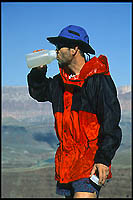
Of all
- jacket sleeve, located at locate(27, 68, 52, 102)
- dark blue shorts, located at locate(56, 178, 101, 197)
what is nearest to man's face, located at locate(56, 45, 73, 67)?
jacket sleeve, located at locate(27, 68, 52, 102)

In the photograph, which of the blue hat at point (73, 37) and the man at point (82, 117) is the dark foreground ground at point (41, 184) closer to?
the man at point (82, 117)

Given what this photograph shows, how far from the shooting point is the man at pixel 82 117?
3648 mm

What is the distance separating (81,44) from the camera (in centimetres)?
385

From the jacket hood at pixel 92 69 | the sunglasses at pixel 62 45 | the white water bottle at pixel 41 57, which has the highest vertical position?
the sunglasses at pixel 62 45

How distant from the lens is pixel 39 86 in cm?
412

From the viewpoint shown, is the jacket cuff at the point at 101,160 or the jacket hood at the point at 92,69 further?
the jacket hood at the point at 92,69

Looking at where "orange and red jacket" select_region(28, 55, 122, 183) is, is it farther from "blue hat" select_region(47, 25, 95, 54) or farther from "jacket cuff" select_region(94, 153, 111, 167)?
"blue hat" select_region(47, 25, 95, 54)

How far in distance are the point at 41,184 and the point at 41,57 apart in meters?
33.9

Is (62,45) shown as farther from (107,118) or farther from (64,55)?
(107,118)

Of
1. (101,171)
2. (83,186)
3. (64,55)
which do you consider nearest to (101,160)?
(101,171)

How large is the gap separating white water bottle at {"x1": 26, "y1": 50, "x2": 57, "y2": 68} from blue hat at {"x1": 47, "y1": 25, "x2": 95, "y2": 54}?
117 millimetres

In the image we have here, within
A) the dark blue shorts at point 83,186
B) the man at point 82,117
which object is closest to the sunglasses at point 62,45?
the man at point 82,117

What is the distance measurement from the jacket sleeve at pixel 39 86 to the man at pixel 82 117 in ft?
0.70

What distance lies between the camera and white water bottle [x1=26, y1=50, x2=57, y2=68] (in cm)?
382
